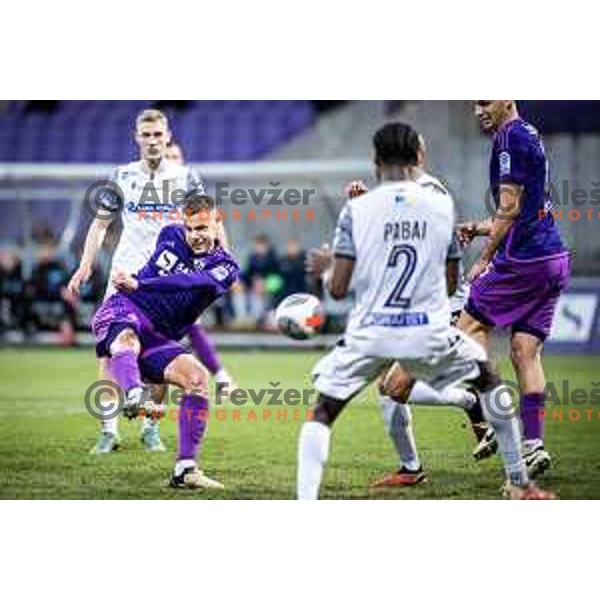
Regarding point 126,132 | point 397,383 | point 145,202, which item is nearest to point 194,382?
point 397,383

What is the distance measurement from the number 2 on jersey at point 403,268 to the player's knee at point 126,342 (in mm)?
1584

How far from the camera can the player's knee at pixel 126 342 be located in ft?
21.7

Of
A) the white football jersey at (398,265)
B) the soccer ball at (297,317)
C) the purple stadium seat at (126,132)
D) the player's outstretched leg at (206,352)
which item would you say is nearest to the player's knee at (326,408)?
the white football jersey at (398,265)

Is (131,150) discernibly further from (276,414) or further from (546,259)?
(546,259)

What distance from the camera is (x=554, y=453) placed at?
24.4 ft

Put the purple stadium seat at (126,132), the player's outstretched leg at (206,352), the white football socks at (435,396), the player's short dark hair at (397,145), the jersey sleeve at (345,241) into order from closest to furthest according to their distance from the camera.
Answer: the jersey sleeve at (345,241) < the player's short dark hair at (397,145) < the white football socks at (435,396) < the player's outstretched leg at (206,352) < the purple stadium seat at (126,132)

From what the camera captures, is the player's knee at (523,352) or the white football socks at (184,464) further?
the player's knee at (523,352)

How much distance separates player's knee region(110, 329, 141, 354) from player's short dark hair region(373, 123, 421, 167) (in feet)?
5.58

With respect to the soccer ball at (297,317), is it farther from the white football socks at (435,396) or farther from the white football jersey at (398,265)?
the white football jersey at (398,265)

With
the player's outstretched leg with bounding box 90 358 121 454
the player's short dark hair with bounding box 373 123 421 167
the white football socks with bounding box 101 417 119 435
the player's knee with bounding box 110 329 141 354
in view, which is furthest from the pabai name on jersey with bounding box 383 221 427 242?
the white football socks with bounding box 101 417 119 435

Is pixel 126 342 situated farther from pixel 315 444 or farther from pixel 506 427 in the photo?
pixel 506 427

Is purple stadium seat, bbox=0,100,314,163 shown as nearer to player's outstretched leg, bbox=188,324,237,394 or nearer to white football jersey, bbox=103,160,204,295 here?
player's outstretched leg, bbox=188,324,237,394
